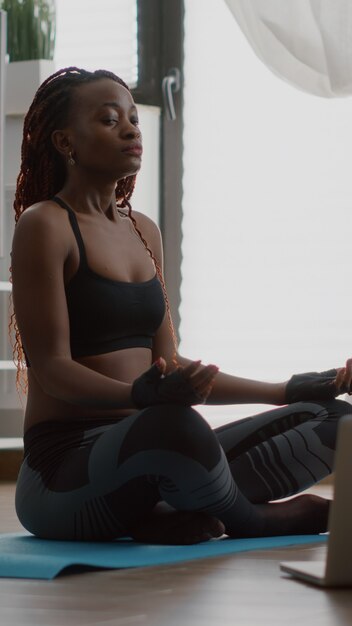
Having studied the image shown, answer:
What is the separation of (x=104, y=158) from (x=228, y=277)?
2.08 meters

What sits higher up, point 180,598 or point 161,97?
point 161,97

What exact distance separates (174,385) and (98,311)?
32cm

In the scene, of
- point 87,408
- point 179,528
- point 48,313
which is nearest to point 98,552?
point 179,528

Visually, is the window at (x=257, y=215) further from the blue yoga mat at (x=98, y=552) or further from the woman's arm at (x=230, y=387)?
the blue yoga mat at (x=98, y=552)

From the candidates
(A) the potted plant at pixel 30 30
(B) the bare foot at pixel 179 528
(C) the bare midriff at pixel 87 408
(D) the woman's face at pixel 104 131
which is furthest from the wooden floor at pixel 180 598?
(A) the potted plant at pixel 30 30

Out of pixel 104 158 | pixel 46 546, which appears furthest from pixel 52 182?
pixel 46 546

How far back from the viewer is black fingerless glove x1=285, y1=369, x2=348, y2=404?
2412 mm

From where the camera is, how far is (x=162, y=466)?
→ 2080mm

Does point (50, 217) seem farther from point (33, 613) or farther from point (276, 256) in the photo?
point (276, 256)

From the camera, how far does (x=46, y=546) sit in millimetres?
2141

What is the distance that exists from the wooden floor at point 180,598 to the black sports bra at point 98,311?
1.62 feet

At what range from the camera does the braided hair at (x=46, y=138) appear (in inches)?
94.1

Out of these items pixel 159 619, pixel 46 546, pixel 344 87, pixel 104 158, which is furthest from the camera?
pixel 344 87

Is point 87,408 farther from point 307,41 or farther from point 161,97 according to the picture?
point 161,97
